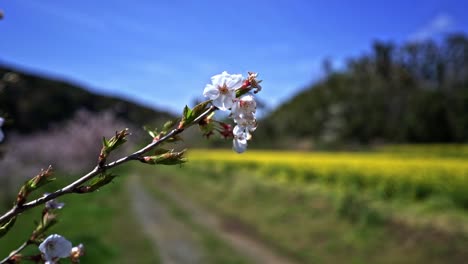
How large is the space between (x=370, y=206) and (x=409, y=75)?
48.7 metres

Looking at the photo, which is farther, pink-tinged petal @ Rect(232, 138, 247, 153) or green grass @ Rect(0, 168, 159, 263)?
green grass @ Rect(0, 168, 159, 263)

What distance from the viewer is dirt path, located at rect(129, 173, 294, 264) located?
9.74 meters

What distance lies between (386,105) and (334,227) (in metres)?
40.9

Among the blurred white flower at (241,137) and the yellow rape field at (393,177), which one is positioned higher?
the blurred white flower at (241,137)

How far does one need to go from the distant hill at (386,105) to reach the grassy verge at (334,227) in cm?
2352

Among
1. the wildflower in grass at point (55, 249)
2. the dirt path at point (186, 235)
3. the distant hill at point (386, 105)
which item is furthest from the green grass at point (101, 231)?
the distant hill at point (386, 105)

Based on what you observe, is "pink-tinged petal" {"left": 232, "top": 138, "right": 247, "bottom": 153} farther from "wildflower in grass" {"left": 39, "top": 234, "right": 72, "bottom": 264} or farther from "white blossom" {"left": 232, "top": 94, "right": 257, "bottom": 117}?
"wildflower in grass" {"left": 39, "top": 234, "right": 72, "bottom": 264}

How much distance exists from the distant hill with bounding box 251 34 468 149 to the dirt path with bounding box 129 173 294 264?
78.5ft

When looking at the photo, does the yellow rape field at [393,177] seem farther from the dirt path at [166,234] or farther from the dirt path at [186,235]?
the dirt path at [166,234]

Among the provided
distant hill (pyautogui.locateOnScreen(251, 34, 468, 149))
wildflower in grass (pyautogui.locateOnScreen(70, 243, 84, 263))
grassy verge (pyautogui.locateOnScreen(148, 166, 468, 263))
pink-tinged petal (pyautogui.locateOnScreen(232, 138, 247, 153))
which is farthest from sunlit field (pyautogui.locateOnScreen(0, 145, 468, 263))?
distant hill (pyautogui.locateOnScreen(251, 34, 468, 149))

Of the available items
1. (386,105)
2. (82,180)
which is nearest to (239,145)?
(82,180)

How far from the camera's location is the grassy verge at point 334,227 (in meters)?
8.44

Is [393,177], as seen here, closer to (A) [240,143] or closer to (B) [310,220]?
(B) [310,220]

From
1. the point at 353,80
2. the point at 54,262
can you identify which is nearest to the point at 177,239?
the point at 54,262
